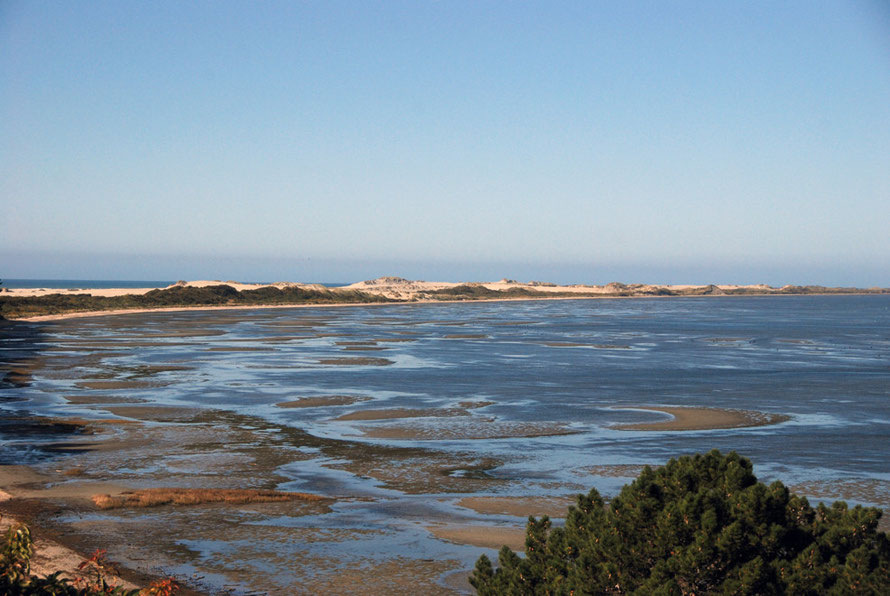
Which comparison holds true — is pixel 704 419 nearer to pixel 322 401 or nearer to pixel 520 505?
pixel 520 505

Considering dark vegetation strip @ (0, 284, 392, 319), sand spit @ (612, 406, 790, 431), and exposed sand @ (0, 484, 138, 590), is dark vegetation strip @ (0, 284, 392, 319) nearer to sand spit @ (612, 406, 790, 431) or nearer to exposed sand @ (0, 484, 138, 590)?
sand spit @ (612, 406, 790, 431)

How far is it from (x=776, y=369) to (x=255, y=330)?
46.6 meters

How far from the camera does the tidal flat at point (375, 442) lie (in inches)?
556

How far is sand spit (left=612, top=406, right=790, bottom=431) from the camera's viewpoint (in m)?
26.4

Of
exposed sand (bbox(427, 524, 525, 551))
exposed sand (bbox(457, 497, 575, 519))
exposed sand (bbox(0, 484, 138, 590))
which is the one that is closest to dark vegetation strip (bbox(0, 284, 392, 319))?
exposed sand (bbox(0, 484, 138, 590))

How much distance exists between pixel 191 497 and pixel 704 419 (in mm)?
17600

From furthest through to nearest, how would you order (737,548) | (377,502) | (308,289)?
(308,289) → (377,502) → (737,548)

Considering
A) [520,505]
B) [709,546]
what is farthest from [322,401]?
[709,546]

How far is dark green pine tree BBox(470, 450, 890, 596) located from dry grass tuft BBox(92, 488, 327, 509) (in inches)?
344

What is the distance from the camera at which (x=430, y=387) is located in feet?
118

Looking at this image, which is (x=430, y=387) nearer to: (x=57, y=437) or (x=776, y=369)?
(x=57, y=437)

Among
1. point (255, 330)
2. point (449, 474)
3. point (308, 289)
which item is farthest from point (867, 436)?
point (308, 289)

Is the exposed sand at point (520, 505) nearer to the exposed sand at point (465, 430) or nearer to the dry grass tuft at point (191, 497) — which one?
the dry grass tuft at point (191, 497)

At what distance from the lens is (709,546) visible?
8.33 meters
